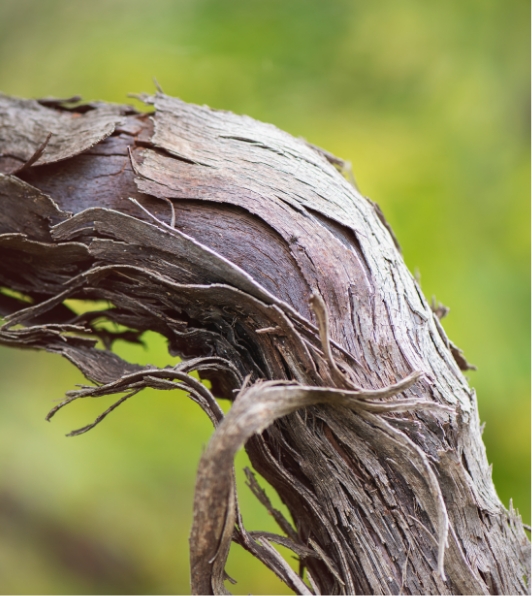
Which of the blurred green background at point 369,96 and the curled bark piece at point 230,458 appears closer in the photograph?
the curled bark piece at point 230,458

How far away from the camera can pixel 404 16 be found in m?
1.38

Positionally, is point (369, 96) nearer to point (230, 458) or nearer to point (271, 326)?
point (271, 326)

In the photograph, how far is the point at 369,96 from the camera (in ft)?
4.55

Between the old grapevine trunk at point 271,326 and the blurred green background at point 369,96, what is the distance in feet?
2.04

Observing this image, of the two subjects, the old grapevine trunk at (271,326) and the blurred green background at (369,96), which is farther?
the blurred green background at (369,96)

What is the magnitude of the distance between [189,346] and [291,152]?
31 centimetres

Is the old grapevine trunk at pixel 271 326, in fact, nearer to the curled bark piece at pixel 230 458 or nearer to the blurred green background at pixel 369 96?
the curled bark piece at pixel 230 458

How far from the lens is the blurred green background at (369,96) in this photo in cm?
132

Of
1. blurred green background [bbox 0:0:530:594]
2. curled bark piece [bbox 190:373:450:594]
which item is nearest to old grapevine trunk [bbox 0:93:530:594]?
curled bark piece [bbox 190:373:450:594]

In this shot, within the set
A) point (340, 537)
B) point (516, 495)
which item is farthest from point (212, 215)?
point (516, 495)

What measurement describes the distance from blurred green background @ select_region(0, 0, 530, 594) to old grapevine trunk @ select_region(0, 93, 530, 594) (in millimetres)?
623

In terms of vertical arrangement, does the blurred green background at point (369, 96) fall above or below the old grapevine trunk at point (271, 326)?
above

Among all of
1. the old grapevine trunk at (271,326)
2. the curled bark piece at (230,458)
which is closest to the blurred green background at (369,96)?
the old grapevine trunk at (271,326)

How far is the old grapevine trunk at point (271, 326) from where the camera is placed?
565 millimetres
